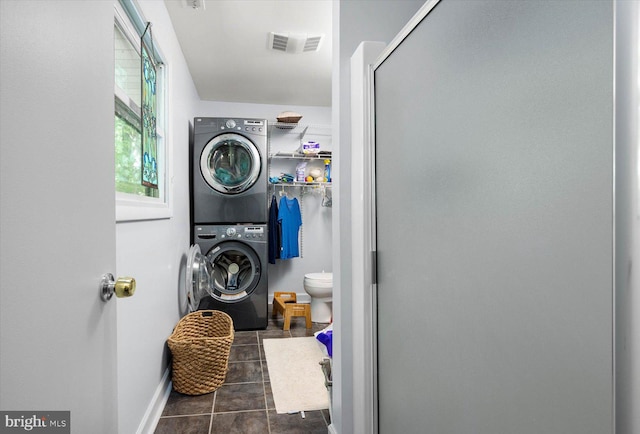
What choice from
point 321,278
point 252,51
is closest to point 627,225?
point 252,51

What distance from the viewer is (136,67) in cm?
189

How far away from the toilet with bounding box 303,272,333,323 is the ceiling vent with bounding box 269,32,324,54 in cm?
207

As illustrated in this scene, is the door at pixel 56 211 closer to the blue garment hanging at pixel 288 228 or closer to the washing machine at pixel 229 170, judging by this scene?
the washing machine at pixel 229 170

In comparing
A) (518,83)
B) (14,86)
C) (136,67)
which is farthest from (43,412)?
(136,67)

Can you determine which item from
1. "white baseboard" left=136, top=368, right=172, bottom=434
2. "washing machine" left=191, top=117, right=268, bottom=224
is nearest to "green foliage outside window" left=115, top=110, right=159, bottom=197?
"white baseboard" left=136, top=368, right=172, bottom=434

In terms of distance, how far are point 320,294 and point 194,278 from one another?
51.4 inches

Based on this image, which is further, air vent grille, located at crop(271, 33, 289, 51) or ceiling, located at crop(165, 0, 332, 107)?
air vent grille, located at crop(271, 33, 289, 51)

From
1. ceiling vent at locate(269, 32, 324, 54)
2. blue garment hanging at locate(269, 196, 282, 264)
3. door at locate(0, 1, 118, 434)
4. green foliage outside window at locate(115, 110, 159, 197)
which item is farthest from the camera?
blue garment hanging at locate(269, 196, 282, 264)

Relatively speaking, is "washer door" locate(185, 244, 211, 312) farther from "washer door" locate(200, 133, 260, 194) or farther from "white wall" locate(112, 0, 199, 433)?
"washer door" locate(200, 133, 260, 194)

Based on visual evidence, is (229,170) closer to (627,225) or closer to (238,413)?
(238,413)

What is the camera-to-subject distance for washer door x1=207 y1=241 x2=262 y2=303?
3.65 metres

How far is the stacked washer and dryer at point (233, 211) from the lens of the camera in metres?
3.63

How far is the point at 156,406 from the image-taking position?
6.79ft

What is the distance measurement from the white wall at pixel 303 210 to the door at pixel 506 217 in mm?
3558
